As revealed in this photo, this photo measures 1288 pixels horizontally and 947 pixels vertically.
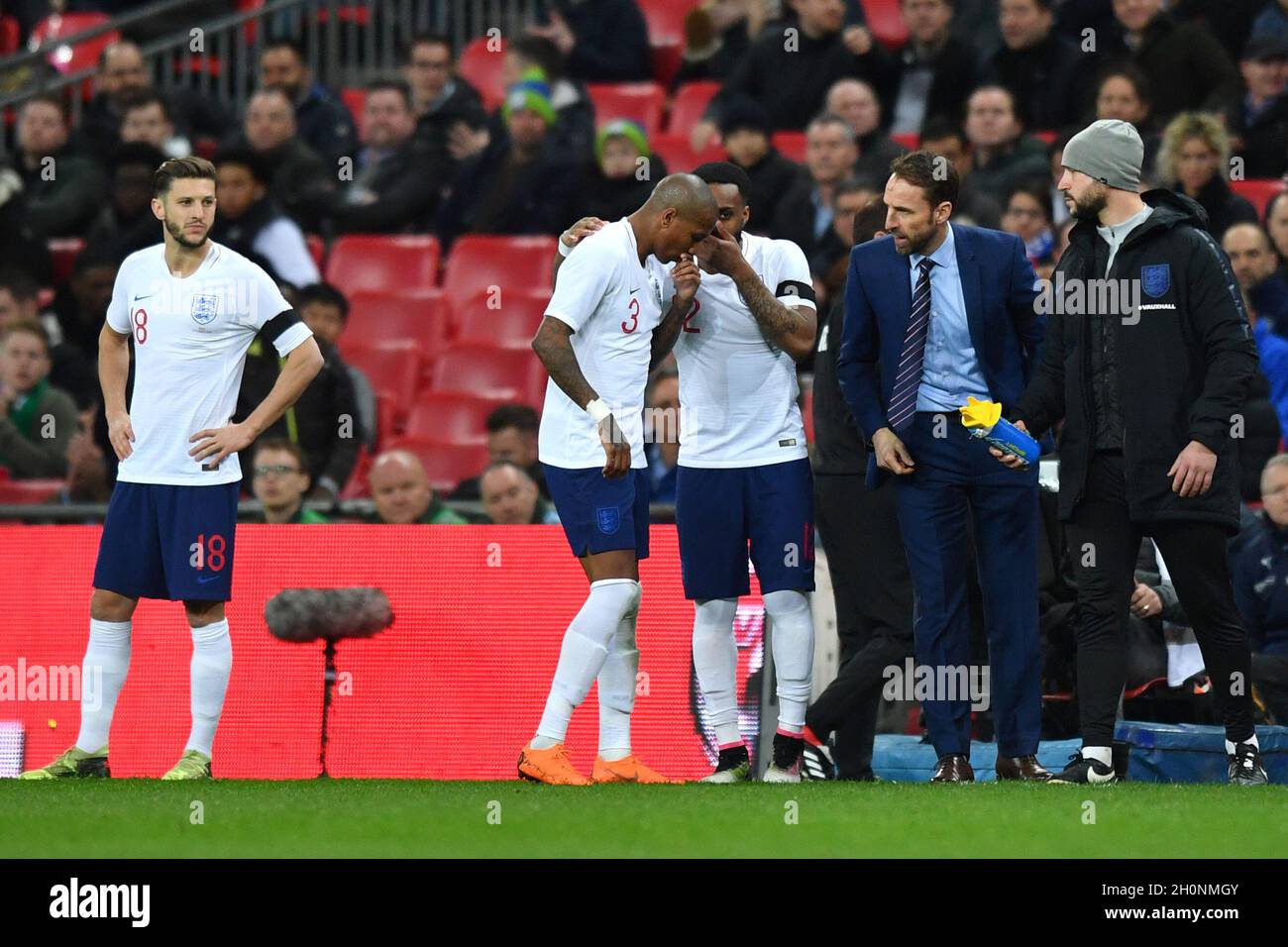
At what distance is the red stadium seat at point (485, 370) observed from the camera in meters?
13.6

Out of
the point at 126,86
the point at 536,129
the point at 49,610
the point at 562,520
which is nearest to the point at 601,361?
the point at 562,520

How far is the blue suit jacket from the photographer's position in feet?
25.5

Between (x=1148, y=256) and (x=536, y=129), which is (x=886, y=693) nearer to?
(x=1148, y=256)

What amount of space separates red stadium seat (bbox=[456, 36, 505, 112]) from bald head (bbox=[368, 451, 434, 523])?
23.0ft

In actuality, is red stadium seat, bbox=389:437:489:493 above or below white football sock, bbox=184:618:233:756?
above

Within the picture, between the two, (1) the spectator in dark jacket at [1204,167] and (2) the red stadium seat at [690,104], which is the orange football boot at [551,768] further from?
(2) the red stadium seat at [690,104]

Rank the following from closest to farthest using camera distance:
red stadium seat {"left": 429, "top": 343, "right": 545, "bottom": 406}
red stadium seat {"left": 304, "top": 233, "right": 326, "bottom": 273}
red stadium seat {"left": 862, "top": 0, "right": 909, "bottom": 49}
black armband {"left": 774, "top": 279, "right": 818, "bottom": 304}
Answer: black armband {"left": 774, "top": 279, "right": 818, "bottom": 304} < red stadium seat {"left": 429, "top": 343, "right": 545, "bottom": 406} < red stadium seat {"left": 304, "top": 233, "right": 326, "bottom": 273} < red stadium seat {"left": 862, "top": 0, "right": 909, "bottom": 49}

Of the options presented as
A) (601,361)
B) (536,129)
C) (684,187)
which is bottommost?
(601,361)

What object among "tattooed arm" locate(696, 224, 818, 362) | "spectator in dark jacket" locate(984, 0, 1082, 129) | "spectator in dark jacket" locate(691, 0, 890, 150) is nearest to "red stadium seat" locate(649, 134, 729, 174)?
"spectator in dark jacket" locate(691, 0, 890, 150)

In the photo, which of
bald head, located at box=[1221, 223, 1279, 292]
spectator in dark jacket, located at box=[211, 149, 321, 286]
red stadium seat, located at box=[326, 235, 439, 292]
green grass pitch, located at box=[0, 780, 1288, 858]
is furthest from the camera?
red stadium seat, located at box=[326, 235, 439, 292]

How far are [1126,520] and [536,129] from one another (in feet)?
25.0

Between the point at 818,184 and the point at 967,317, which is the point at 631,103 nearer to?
the point at 818,184

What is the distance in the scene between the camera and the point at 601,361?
761cm

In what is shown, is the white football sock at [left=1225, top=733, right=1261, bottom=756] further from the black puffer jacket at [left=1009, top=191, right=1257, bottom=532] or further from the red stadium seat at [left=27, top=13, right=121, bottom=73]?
the red stadium seat at [left=27, top=13, right=121, bottom=73]
